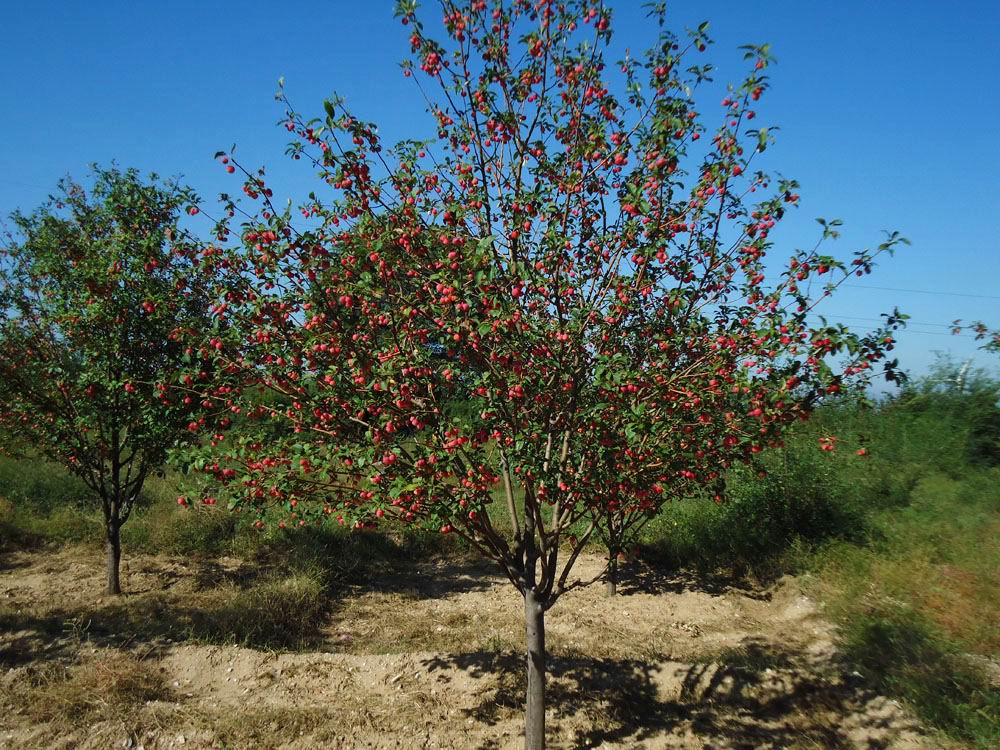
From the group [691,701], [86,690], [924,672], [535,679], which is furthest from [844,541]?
[86,690]

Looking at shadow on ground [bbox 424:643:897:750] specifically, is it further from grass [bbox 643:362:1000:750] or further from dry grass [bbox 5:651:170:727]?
dry grass [bbox 5:651:170:727]

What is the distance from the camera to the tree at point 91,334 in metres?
6.09

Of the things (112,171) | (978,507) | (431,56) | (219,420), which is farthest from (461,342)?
(978,507)

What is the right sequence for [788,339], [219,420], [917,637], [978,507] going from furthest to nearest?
[978,507], [917,637], [219,420], [788,339]

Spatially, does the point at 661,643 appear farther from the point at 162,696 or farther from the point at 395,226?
the point at 395,226

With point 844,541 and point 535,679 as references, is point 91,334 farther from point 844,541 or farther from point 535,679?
point 844,541

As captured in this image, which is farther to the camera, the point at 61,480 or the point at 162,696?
the point at 61,480

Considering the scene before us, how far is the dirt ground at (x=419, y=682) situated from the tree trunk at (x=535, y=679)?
0.54 meters

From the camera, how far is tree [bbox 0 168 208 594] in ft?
20.0

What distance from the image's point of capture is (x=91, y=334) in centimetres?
630

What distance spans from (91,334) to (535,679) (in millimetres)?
5573

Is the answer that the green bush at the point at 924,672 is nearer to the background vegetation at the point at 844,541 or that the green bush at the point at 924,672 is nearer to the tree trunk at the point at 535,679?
the background vegetation at the point at 844,541

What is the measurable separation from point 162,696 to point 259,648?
1148mm

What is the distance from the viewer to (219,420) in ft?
12.0
